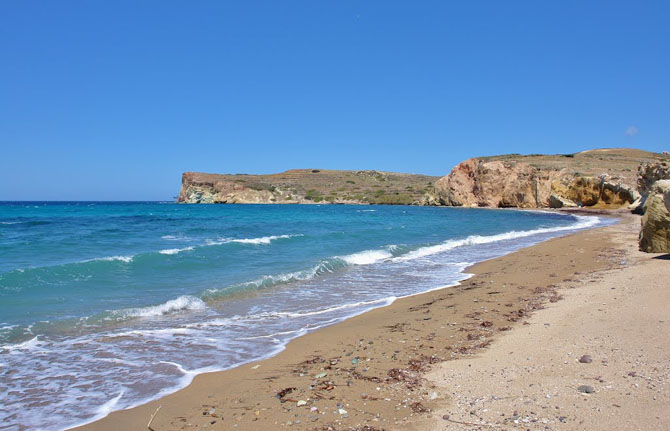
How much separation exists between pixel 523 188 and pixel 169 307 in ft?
211

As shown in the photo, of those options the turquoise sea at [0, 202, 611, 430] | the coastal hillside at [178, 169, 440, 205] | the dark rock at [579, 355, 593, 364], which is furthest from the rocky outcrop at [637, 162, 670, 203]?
the coastal hillside at [178, 169, 440, 205]

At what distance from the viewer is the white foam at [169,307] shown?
27.7 ft

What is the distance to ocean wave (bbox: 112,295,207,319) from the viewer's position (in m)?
8.38

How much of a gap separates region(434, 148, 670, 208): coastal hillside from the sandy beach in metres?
48.8

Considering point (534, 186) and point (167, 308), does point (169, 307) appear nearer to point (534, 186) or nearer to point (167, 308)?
point (167, 308)

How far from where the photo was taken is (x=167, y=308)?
882 centimetres

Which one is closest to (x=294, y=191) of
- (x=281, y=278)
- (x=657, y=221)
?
(x=281, y=278)

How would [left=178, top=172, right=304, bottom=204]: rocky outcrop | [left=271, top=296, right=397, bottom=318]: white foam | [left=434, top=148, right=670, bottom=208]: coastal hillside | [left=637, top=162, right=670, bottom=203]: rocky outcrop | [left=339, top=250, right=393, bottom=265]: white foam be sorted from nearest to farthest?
[left=271, top=296, right=397, bottom=318]: white foam < [left=339, top=250, right=393, bottom=265]: white foam < [left=637, top=162, right=670, bottom=203]: rocky outcrop < [left=434, top=148, right=670, bottom=208]: coastal hillside < [left=178, top=172, right=304, bottom=204]: rocky outcrop

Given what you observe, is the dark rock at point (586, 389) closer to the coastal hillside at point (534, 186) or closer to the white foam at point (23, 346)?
the white foam at point (23, 346)

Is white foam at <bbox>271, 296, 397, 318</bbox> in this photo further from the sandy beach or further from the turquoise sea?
the sandy beach

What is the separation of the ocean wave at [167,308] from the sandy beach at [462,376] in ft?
11.2

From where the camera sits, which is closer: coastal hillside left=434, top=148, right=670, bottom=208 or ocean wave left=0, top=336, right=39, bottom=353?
ocean wave left=0, top=336, right=39, bottom=353

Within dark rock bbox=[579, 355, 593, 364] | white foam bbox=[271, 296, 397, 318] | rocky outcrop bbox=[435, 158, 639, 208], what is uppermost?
rocky outcrop bbox=[435, 158, 639, 208]

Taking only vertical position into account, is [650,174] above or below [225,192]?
above
